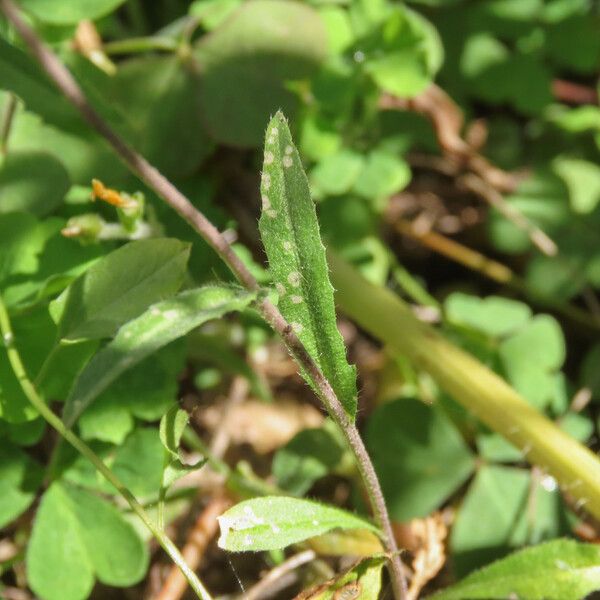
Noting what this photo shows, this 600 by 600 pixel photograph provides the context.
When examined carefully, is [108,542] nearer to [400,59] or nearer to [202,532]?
[202,532]

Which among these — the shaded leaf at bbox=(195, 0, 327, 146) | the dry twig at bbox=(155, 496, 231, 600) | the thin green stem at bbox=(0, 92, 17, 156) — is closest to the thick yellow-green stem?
the shaded leaf at bbox=(195, 0, 327, 146)

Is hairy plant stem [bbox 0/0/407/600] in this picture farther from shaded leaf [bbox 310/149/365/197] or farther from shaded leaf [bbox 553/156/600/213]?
shaded leaf [bbox 553/156/600/213]

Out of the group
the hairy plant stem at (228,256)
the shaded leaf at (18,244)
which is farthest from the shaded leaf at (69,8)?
the hairy plant stem at (228,256)

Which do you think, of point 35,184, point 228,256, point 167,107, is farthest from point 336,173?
point 228,256

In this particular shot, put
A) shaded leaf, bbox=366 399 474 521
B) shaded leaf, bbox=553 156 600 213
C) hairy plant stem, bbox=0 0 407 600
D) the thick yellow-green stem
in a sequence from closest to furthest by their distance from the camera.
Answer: hairy plant stem, bbox=0 0 407 600, the thick yellow-green stem, shaded leaf, bbox=366 399 474 521, shaded leaf, bbox=553 156 600 213

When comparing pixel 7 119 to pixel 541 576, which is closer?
pixel 541 576
